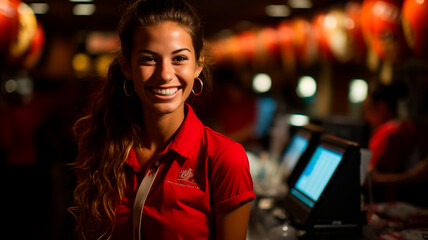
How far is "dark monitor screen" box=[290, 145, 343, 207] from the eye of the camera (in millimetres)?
1981

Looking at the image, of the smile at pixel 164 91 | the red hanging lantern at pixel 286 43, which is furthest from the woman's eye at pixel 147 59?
the red hanging lantern at pixel 286 43

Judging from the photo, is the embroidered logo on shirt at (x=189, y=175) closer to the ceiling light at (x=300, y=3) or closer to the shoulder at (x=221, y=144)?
the shoulder at (x=221, y=144)

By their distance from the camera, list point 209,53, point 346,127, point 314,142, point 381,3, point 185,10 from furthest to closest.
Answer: point 381,3 → point 346,127 → point 314,142 → point 209,53 → point 185,10

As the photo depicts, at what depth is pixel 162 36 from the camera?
1.55 metres

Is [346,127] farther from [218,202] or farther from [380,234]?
[218,202]

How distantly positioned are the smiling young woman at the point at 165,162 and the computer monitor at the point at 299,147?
89 cm

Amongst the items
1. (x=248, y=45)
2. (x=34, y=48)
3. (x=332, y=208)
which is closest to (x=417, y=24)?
(x=332, y=208)

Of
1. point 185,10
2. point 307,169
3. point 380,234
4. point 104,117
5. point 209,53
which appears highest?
point 185,10

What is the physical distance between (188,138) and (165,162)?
13 centimetres

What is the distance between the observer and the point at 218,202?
1.53m

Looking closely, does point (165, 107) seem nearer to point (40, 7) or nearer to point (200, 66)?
point (200, 66)

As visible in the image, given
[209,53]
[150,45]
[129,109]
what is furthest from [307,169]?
[150,45]

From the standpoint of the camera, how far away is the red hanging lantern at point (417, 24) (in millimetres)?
2530

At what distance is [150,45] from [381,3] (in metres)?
2.29
